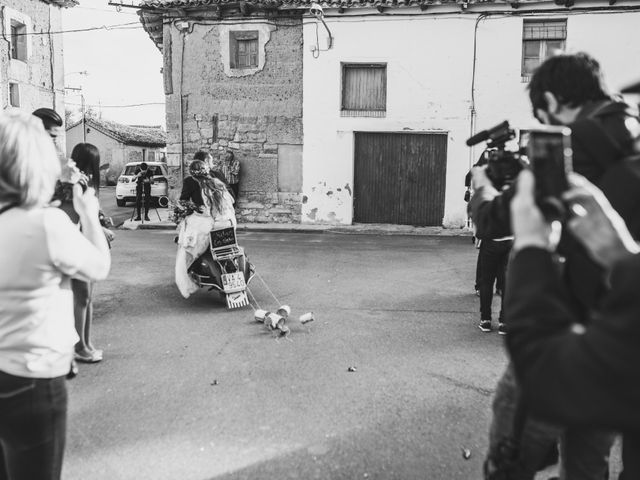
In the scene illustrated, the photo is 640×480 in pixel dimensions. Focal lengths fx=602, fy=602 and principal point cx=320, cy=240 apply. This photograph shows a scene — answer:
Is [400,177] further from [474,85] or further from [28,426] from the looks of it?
[28,426]

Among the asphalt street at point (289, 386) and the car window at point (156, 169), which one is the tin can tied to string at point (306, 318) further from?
the car window at point (156, 169)

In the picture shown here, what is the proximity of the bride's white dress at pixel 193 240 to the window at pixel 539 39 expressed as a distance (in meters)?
11.7

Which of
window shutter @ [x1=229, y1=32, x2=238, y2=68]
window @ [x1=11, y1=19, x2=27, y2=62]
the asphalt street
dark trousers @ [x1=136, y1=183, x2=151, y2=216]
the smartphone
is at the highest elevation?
window @ [x1=11, y1=19, x2=27, y2=62]

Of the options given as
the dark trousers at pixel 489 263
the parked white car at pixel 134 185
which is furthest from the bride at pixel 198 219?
the parked white car at pixel 134 185

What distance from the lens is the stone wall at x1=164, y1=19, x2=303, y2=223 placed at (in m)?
16.9

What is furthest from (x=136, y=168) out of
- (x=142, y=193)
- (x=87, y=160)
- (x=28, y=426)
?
(x=28, y=426)

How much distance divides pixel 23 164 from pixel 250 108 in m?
15.5

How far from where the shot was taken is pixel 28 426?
2102 mm

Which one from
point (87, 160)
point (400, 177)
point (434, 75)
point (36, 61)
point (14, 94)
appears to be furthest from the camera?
point (36, 61)

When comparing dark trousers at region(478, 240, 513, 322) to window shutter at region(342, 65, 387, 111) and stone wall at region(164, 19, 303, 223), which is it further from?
stone wall at region(164, 19, 303, 223)

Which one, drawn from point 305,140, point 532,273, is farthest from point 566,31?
point 532,273

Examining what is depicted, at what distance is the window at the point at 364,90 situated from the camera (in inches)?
656

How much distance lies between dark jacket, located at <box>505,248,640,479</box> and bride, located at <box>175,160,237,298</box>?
617 cm

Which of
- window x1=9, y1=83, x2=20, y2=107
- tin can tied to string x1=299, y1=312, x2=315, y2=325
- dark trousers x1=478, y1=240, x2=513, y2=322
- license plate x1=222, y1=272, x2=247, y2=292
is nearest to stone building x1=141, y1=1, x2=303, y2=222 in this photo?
window x1=9, y1=83, x2=20, y2=107
